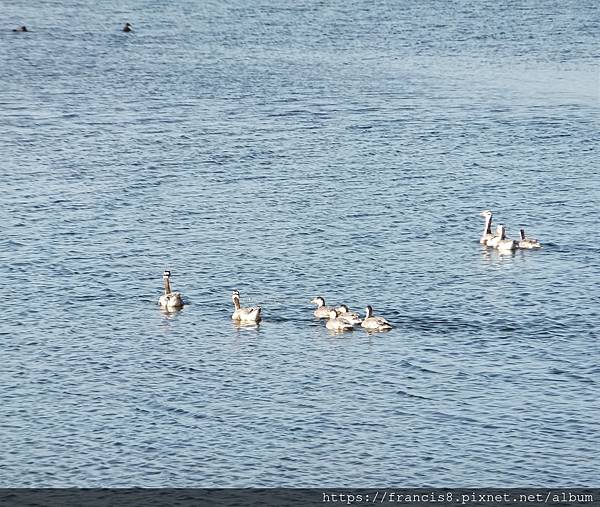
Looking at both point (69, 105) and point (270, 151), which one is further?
point (69, 105)

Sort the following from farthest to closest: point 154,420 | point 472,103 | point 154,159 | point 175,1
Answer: point 175,1 < point 472,103 < point 154,159 < point 154,420

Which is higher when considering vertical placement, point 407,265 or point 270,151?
point 270,151

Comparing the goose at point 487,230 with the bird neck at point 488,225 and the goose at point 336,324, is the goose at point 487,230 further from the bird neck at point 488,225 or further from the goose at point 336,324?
the goose at point 336,324

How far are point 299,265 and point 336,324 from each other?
875 cm

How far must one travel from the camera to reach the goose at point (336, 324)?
57094 millimetres

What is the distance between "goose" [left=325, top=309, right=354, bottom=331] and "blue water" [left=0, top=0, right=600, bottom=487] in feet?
1.87

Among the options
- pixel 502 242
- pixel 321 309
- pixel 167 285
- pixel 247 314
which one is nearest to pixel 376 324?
pixel 321 309

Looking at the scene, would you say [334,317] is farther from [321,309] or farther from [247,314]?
[247,314]

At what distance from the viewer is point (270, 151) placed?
8912cm

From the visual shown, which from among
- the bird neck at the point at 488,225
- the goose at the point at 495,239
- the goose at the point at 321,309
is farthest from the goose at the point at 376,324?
the bird neck at the point at 488,225

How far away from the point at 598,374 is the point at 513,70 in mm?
67714

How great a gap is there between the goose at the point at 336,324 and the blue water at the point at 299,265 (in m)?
0.57

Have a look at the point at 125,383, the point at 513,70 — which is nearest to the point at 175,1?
the point at 513,70

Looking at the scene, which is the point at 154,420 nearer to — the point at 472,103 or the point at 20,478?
the point at 20,478
